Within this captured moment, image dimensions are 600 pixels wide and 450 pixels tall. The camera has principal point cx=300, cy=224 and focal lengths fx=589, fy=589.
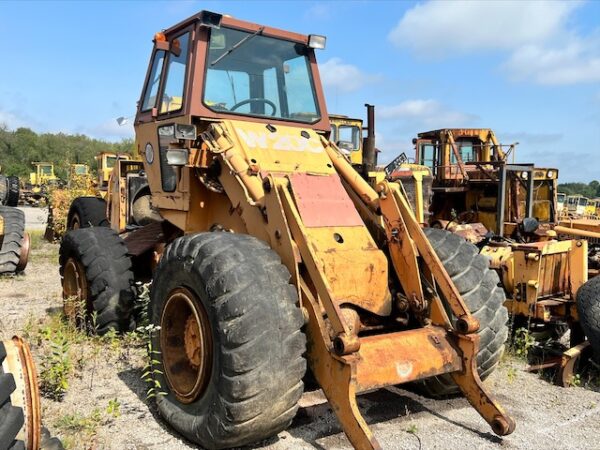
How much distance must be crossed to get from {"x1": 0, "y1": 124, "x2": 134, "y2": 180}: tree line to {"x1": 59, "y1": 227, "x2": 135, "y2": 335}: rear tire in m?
48.8

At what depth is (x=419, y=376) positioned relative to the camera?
3.75 meters

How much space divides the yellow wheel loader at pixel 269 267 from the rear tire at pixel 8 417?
3.74ft

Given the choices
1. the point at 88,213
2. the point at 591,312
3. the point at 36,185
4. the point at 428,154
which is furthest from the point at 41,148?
the point at 591,312

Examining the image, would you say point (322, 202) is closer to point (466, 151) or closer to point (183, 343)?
point (183, 343)

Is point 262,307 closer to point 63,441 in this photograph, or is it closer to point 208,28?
point 63,441

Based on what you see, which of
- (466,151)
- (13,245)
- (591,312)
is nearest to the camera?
(591,312)

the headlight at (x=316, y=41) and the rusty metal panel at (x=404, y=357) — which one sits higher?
the headlight at (x=316, y=41)

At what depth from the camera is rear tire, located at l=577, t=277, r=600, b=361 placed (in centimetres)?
521

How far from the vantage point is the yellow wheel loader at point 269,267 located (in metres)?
3.50

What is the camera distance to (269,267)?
3680 millimetres

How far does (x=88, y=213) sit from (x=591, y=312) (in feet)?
23.3

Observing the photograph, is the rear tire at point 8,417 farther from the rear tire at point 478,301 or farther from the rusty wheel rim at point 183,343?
the rear tire at point 478,301

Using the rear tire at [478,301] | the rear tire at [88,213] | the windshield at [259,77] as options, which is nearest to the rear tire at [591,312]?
the rear tire at [478,301]

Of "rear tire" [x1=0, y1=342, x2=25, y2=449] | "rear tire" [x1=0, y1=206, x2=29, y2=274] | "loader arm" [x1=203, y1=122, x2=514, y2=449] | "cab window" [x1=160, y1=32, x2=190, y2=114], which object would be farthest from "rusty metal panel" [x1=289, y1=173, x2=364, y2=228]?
"rear tire" [x1=0, y1=206, x2=29, y2=274]
